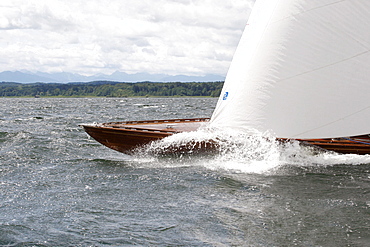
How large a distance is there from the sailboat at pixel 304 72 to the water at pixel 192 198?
1.02 m

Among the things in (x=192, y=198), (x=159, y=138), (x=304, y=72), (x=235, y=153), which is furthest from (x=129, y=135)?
(x=304, y=72)

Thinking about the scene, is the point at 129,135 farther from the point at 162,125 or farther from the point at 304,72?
the point at 304,72

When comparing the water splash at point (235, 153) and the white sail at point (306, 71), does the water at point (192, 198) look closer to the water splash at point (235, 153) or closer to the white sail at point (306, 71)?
the water splash at point (235, 153)

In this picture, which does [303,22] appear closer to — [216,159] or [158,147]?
[216,159]

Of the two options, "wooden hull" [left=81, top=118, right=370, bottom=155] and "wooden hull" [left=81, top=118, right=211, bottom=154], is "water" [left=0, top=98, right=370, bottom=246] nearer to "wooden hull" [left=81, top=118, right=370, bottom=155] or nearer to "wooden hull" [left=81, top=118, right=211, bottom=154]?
"wooden hull" [left=81, top=118, right=370, bottom=155]

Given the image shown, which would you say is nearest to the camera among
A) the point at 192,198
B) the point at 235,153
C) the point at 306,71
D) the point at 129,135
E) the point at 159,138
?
the point at 192,198

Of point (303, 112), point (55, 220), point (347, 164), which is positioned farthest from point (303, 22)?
point (55, 220)

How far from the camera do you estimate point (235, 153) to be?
1382 cm

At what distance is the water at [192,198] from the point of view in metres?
7.41

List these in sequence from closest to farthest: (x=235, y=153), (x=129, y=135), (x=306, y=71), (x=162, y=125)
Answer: (x=306, y=71) < (x=235, y=153) < (x=129, y=135) < (x=162, y=125)

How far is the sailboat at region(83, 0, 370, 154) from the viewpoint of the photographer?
11.2 metres

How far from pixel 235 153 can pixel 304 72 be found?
11.8 ft

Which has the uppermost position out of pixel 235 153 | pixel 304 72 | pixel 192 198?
pixel 304 72

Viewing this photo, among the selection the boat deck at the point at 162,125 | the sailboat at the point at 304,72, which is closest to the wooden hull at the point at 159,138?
the boat deck at the point at 162,125
